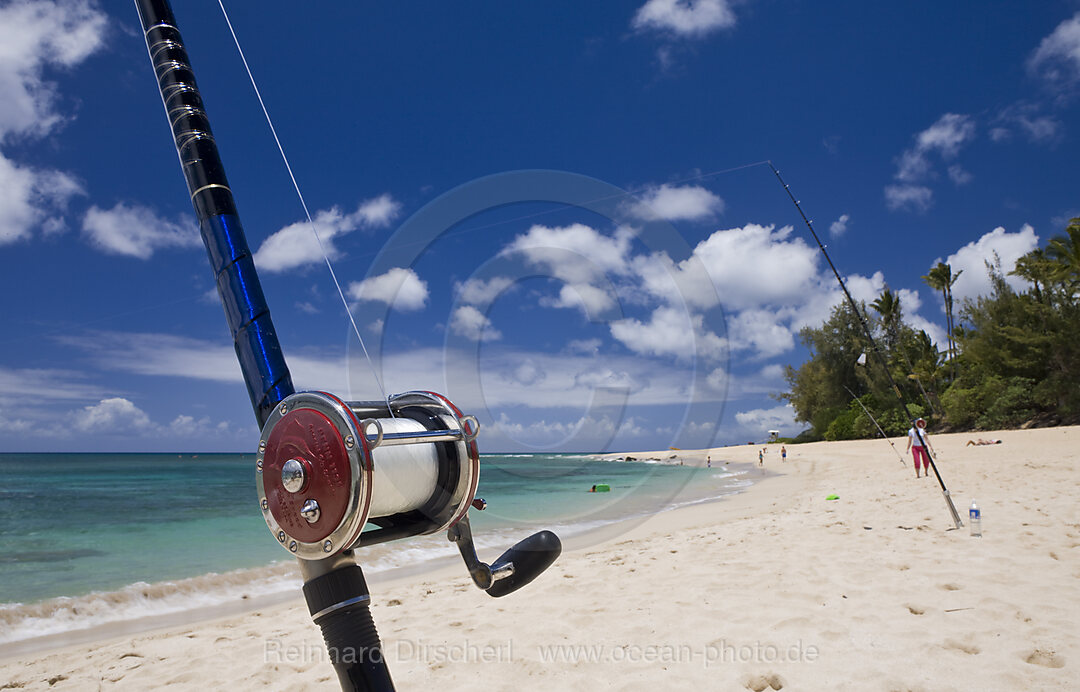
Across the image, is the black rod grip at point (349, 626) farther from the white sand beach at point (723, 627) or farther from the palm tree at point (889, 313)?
the palm tree at point (889, 313)

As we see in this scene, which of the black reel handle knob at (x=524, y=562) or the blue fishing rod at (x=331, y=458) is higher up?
the blue fishing rod at (x=331, y=458)

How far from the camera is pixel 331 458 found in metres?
1.21

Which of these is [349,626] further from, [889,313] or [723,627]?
[889,313]

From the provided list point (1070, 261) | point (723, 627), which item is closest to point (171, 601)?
point (723, 627)

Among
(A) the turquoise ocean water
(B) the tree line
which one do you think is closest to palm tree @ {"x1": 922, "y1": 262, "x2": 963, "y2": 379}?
(B) the tree line

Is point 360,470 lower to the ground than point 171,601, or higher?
higher

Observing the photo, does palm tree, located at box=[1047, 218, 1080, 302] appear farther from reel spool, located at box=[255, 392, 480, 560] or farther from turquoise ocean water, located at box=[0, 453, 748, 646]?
reel spool, located at box=[255, 392, 480, 560]

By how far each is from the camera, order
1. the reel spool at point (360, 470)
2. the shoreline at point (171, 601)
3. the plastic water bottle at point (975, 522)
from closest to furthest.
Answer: the reel spool at point (360, 470)
the plastic water bottle at point (975, 522)
the shoreline at point (171, 601)

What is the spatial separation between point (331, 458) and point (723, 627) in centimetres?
337

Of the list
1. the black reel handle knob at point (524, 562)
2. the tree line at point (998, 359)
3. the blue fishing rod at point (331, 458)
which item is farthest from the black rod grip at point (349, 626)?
the tree line at point (998, 359)

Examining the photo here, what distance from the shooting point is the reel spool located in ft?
3.90

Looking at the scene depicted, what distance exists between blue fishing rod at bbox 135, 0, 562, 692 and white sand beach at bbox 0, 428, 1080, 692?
7.09 feet

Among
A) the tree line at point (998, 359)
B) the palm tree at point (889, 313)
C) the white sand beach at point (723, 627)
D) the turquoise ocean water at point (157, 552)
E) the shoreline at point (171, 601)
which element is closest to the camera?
the white sand beach at point (723, 627)

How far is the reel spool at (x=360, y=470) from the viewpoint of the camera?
119 cm
